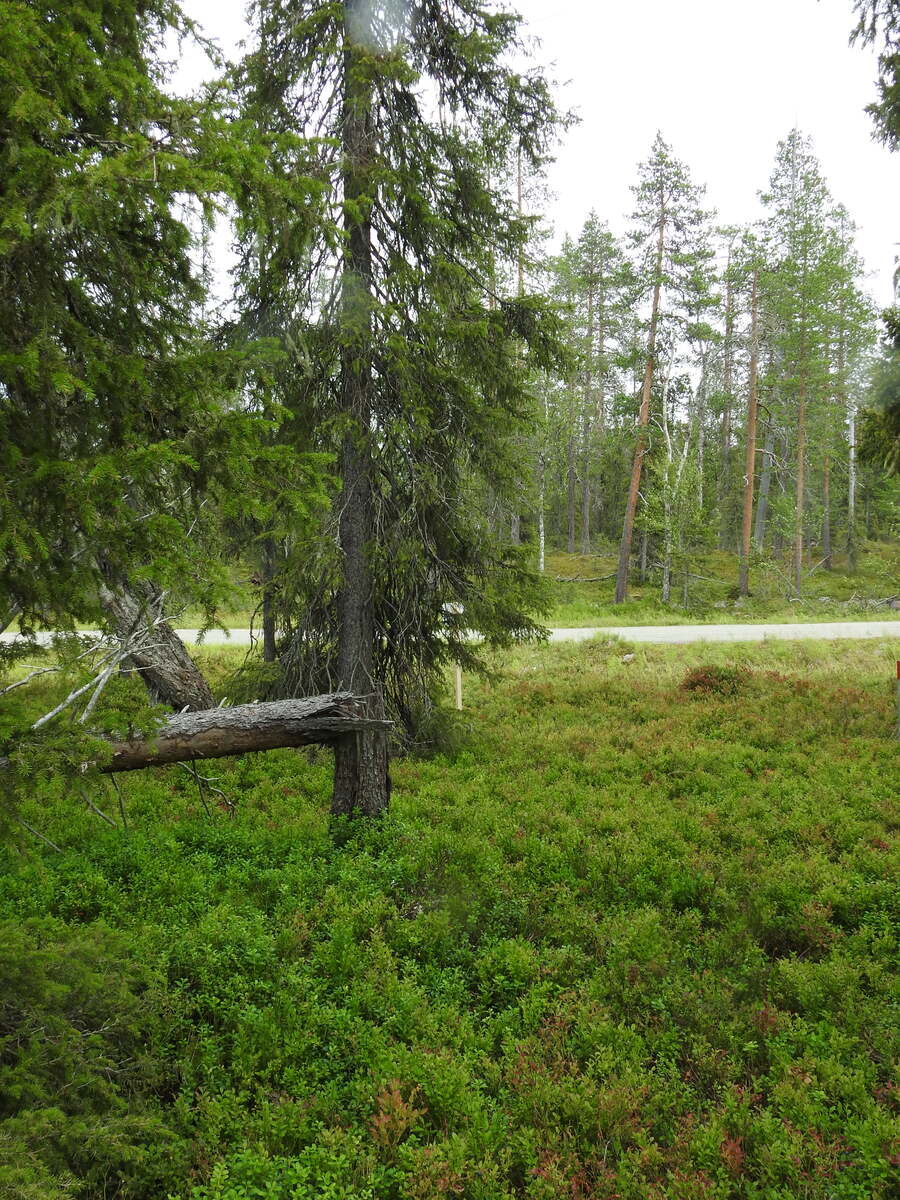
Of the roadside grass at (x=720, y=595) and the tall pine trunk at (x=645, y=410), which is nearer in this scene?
the roadside grass at (x=720, y=595)

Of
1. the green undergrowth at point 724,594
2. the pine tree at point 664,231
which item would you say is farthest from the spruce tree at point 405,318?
the pine tree at point 664,231

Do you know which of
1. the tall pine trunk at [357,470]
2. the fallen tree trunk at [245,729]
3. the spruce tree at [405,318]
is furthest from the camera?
the spruce tree at [405,318]

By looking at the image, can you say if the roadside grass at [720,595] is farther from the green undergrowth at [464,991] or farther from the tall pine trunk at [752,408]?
the green undergrowth at [464,991]

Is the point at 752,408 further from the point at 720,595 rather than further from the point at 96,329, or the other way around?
the point at 96,329

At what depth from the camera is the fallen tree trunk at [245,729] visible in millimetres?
4918

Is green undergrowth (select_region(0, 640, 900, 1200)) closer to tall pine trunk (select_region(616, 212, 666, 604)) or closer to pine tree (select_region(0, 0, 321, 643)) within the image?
pine tree (select_region(0, 0, 321, 643))

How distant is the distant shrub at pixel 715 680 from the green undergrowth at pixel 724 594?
789 cm

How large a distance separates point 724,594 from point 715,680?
1760cm

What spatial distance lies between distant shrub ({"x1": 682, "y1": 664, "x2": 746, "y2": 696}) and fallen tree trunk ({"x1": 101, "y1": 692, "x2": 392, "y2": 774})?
7.78 metres

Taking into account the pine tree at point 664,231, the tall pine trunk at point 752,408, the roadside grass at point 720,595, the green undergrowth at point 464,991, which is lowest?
the green undergrowth at point 464,991

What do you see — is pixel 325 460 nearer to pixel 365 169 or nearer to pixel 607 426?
pixel 365 169

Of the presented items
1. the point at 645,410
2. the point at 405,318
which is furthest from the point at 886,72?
the point at 645,410

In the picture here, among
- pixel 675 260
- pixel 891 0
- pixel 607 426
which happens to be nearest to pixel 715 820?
pixel 891 0

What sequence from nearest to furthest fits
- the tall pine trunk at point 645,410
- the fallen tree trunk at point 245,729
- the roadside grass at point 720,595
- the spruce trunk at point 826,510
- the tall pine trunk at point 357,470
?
the fallen tree trunk at point 245,729
the tall pine trunk at point 357,470
the roadside grass at point 720,595
the tall pine trunk at point 645,410
the spruce trunk at point 826,510
